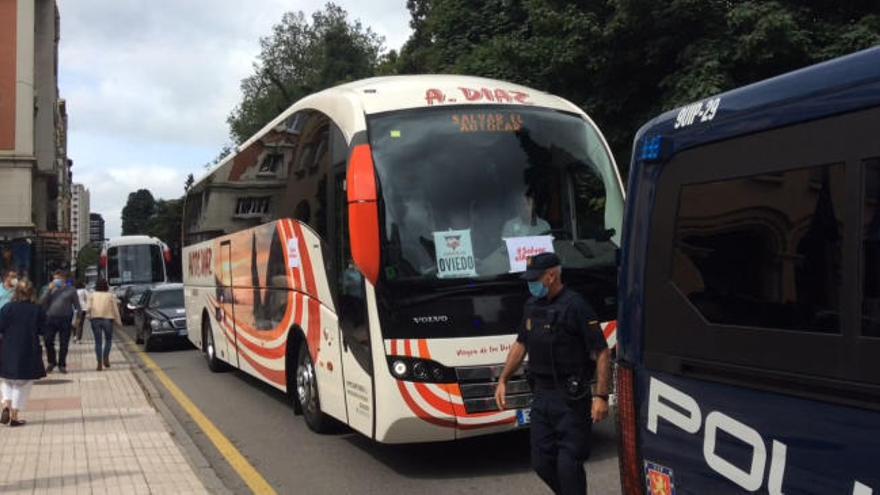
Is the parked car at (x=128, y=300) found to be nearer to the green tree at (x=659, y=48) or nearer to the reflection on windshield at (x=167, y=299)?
the reflection on windshield at (x=167, y=299)

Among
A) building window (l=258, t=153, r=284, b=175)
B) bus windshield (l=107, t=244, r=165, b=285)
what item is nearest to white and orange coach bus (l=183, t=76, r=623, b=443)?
building window (l=258, t=153, r=284, b=175)

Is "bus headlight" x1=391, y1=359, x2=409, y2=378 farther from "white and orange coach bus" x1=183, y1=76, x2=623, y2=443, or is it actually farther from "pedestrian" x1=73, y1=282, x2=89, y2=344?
"pedestrian" x1=73, y1=282, x2=89, y2=344

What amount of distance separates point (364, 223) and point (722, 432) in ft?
13.5

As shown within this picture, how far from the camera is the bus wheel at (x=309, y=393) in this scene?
8.85 meters

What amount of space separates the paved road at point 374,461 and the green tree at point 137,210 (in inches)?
5970

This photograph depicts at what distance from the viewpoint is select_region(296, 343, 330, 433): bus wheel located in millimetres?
8852

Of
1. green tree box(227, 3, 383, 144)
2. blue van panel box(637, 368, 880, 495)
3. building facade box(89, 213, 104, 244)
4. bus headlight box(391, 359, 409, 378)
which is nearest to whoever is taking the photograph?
blue van panel box(637, 368, 880, 495)

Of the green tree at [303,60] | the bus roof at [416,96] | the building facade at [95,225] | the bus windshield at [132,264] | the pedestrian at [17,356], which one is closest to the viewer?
the bus roof at [416,96]

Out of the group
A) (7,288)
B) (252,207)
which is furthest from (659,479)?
(7,288)

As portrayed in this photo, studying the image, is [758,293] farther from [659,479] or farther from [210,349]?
[210,349]

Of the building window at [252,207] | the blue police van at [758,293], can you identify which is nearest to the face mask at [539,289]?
the blue police van at [758,293]

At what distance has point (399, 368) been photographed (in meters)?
6.79

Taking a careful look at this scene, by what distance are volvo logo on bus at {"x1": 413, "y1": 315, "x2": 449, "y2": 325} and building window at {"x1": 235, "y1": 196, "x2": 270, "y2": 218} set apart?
172 inches

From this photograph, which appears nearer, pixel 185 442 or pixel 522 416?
pixel 522 416
